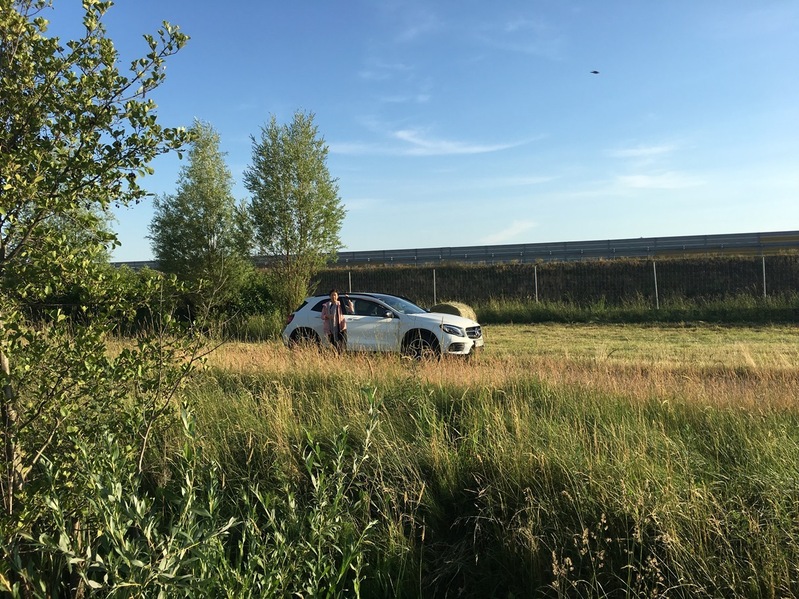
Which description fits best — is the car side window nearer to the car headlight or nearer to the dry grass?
the car headlight

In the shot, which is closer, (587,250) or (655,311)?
(655,311)

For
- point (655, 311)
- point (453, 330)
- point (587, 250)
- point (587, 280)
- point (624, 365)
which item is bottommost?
point (655, 311)

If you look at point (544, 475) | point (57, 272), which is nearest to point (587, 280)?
point (544, 475)

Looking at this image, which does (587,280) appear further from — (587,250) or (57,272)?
(57,272)

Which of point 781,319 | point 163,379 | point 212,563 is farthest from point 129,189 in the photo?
point 781,319

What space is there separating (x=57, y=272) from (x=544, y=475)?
3204 millimetres

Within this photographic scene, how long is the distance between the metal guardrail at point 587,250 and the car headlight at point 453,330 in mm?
18762

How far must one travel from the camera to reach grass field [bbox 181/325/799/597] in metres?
3.09

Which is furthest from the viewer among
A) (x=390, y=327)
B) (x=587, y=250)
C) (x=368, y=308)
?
(x=587, y=250)

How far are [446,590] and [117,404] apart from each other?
2264 mm

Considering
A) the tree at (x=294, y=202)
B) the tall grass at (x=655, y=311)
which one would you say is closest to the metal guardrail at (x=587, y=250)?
the tall grass at (x=655, y=311)

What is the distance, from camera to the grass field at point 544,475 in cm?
309

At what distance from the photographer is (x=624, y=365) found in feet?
31.3

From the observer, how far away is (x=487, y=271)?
1045 inches
